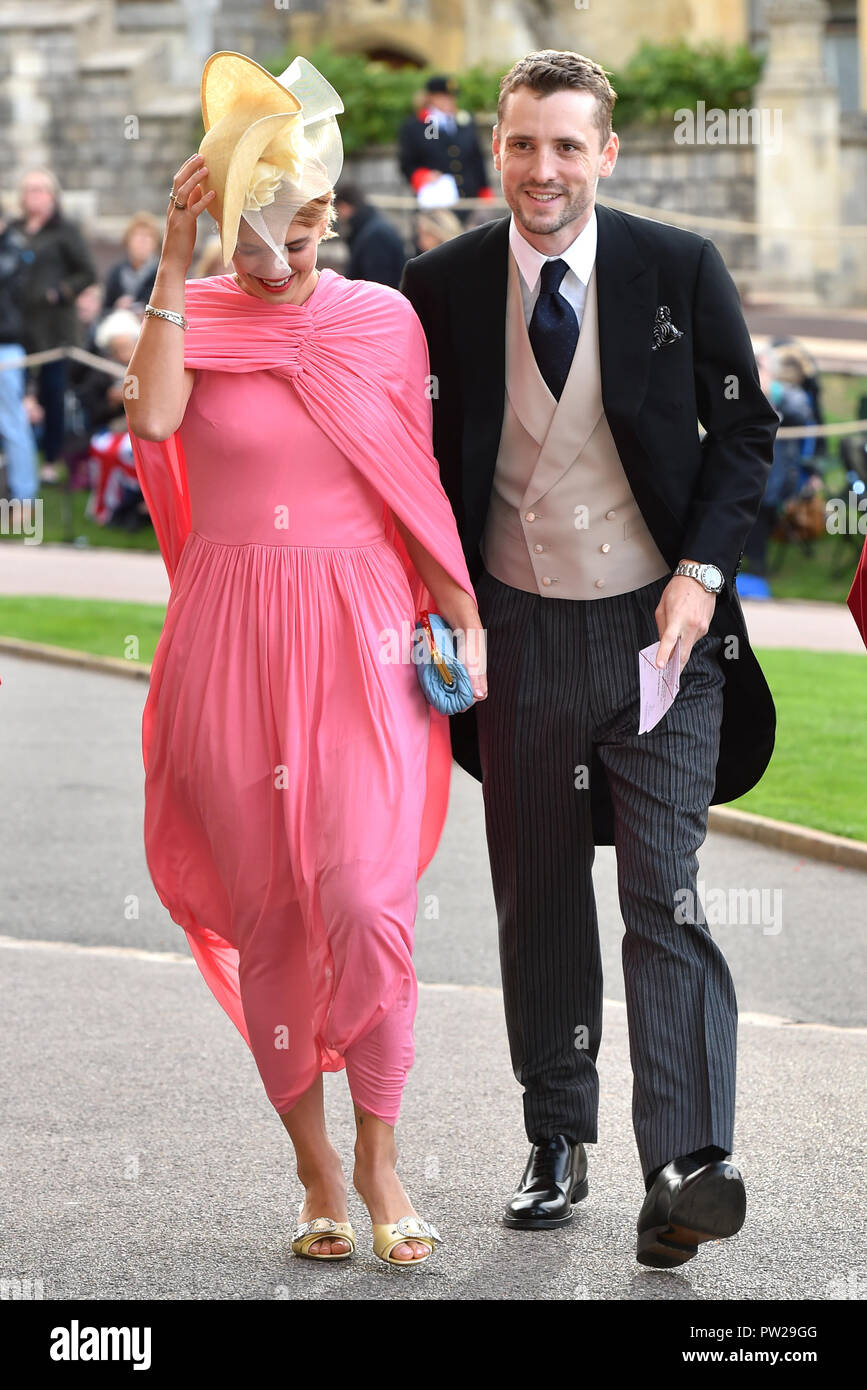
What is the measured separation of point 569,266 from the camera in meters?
4.32

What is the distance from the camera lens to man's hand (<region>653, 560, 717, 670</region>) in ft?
13.8

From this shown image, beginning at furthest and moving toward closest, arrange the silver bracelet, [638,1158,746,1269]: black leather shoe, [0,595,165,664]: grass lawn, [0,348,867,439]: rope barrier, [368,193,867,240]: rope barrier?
1. [368,193,867,240]: rope barrier
2. [0,348,867,439]: rope barrier
3. [0,595,165,664]: grass lawn
4. the silver bracelet
5. [638,1158,746,1269]: black leather shoe

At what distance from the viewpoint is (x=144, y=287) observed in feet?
58.5

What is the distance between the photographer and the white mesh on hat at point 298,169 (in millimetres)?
4102

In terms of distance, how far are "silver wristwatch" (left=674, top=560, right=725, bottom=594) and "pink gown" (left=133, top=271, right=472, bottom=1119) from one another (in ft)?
1.45

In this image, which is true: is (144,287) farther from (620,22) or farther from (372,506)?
(620,22)

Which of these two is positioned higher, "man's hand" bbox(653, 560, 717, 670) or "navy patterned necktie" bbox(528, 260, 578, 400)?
"navy patterned necktie" bbox(528, 260, 578, 400)

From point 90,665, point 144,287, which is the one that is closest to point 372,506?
point 90,665

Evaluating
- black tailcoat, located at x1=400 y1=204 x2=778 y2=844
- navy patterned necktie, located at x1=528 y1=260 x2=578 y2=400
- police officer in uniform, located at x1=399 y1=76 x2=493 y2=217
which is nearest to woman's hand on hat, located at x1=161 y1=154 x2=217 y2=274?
black tailcoat, located at x1=400 y1=204 x2=778 y2=844

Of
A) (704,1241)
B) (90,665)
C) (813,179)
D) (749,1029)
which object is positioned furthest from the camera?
(813,179)

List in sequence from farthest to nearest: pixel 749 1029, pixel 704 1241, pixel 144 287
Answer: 1. pixel 144 287
2. pixel 749 1029
3. pixel 704 1241

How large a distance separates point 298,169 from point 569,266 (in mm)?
576

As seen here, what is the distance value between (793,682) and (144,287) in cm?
855

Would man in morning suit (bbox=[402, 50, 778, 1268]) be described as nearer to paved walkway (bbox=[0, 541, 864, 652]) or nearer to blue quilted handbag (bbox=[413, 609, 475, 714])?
blue quilted handbag (bbox=[413, 609, 475, 714])
